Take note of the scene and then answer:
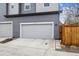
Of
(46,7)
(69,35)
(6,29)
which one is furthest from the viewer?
(69,35)

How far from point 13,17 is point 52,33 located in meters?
0.91

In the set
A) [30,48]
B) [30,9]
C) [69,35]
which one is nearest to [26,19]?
[30,9]

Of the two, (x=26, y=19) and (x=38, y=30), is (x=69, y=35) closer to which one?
(x=38, y=30)

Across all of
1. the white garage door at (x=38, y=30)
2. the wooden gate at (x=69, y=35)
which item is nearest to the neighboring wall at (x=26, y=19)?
the white garage door at (x=38, y=30)

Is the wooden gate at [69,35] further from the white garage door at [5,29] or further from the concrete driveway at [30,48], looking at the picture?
the white garage door at [5,29]

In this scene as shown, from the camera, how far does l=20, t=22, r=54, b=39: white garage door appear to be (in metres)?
5.66

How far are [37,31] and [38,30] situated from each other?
41mm

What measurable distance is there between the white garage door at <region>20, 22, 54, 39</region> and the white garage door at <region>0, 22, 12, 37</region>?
251 millimetres

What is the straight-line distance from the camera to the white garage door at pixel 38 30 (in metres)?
5.66

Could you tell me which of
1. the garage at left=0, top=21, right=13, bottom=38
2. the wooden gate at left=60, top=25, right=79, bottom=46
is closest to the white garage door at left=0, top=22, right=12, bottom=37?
the garage at left=0, top=21, right=13, bottom=38

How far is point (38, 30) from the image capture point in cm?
574

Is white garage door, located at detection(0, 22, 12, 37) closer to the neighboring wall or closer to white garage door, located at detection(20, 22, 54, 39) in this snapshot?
the neighboring wall

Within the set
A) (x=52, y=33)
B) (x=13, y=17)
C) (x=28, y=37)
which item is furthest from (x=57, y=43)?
(x=13, y=17)

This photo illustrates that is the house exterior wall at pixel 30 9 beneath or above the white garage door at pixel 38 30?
above
